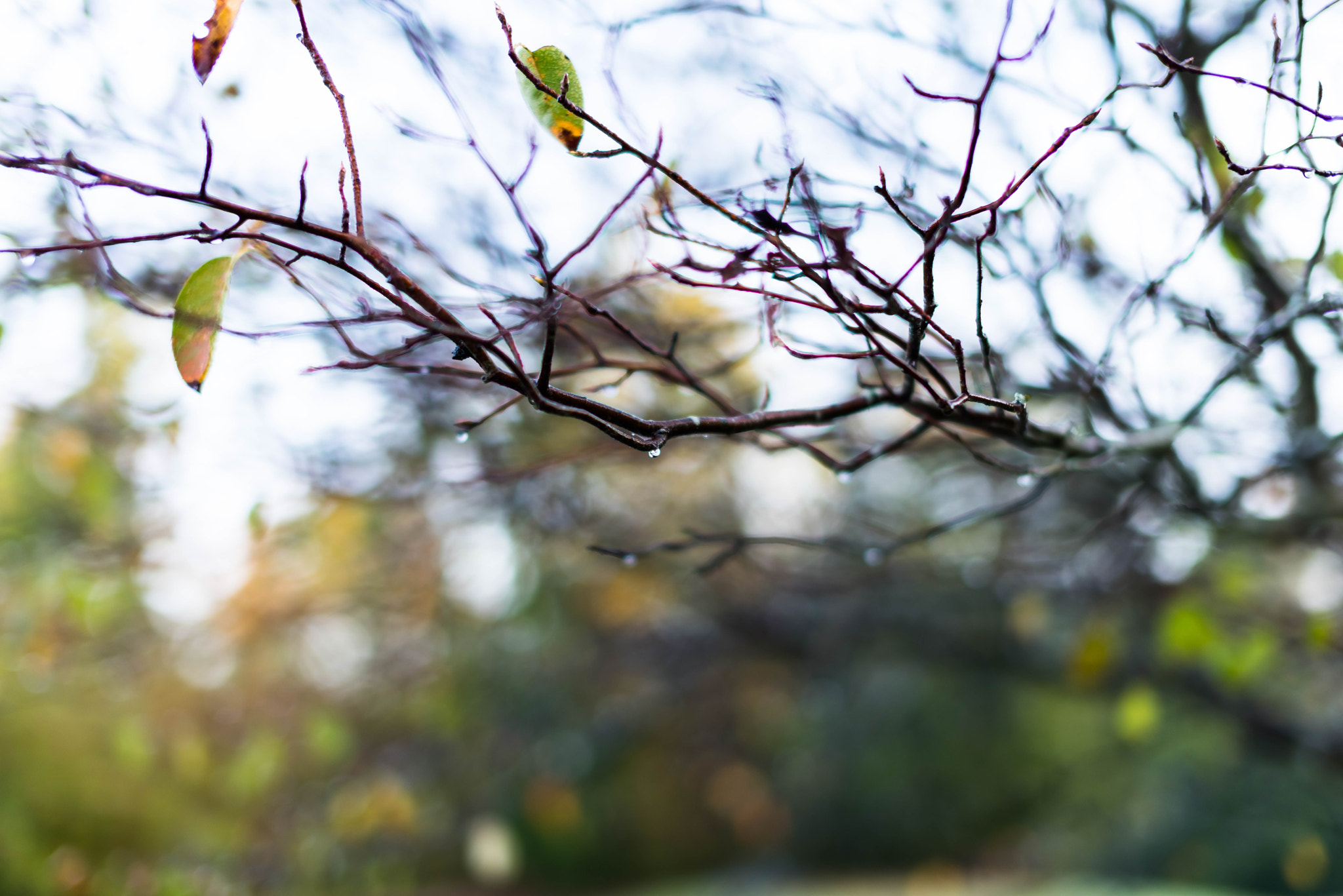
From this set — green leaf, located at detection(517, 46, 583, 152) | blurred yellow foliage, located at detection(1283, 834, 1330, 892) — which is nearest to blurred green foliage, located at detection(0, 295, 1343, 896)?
blurred yellow foliage, located at detection(1283, 834, 1330, 892)

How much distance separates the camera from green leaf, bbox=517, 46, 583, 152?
0.75m

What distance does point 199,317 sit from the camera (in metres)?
0.69

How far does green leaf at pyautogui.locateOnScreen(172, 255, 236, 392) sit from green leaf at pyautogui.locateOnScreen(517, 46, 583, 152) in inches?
11.3

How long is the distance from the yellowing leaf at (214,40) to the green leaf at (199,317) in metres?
0.15

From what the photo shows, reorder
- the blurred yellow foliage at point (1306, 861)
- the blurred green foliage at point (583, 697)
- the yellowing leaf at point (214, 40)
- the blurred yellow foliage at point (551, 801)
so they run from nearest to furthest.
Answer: the yellowing leaf at point (214, 40) → the blurred green foliage at point (583, 697) → the blurred yellow foliage at point (1306, 861) → the blurred yellow foliage at point (551, 801)

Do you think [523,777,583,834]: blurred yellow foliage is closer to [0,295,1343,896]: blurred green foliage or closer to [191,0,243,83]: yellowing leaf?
[0,295,1343,896]: blurred green foliage

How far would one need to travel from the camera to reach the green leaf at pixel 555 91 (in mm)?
750

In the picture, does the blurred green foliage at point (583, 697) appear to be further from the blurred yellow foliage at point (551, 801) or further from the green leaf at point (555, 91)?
the green leaf at point (555, 91)

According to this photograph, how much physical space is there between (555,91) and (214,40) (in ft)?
0.89

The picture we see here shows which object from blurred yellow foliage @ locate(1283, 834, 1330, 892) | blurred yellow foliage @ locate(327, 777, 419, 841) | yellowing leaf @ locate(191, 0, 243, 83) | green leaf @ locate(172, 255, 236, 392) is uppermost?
yellowing leaf @ locate(191, 0, 243, 83)

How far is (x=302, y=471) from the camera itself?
6.78 feet

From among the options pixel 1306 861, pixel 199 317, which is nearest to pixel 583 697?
pixel 1306 861

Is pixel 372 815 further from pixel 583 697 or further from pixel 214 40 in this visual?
pixel 214 40

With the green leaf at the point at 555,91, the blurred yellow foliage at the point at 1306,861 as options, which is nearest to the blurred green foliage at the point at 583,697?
the blurred yellow foliage at the point at 1306,861
